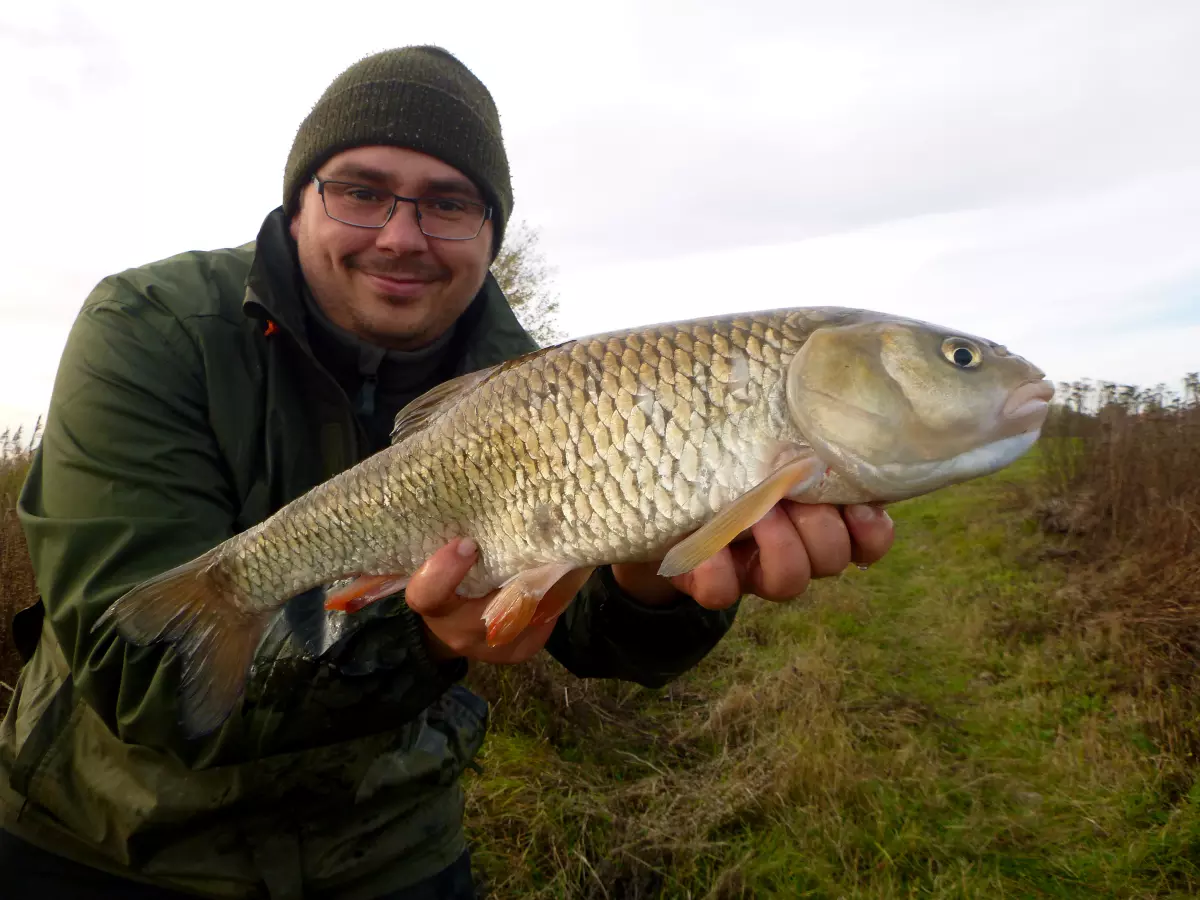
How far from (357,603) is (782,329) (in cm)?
101

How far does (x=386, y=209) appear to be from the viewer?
85.5 inches

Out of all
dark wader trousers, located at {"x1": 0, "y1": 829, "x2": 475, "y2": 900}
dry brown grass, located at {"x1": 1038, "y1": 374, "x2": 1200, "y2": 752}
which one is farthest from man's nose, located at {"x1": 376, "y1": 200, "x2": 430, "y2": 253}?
dry brown grass, located at {"x1": 1038, "y1": 374, "x2": 1200, "y2": 752}

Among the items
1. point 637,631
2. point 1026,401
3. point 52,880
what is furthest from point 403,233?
point 52,880

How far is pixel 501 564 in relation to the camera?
1.55 meters

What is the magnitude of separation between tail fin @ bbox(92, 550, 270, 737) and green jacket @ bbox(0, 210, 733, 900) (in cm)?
3

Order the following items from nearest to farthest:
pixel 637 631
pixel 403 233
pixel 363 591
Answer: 1. pixel 363 591
2. pixel 637 631
3. pixel 403 233

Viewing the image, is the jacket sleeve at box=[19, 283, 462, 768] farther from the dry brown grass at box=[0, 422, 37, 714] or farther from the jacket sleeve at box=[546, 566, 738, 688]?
the dry brown grass at box=[0, 422, 37, 714]

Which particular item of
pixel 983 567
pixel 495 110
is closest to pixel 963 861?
pixel 495 110

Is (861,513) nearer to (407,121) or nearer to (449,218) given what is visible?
(449,218)

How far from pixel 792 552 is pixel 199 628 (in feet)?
3.84

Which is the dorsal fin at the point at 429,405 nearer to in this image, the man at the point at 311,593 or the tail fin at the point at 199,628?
the man at the point at 311,593

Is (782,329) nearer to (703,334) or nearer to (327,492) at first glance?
(703,334)

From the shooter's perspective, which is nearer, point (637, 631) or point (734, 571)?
point (734, 571)

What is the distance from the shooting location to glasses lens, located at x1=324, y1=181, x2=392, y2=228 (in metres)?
2.14
